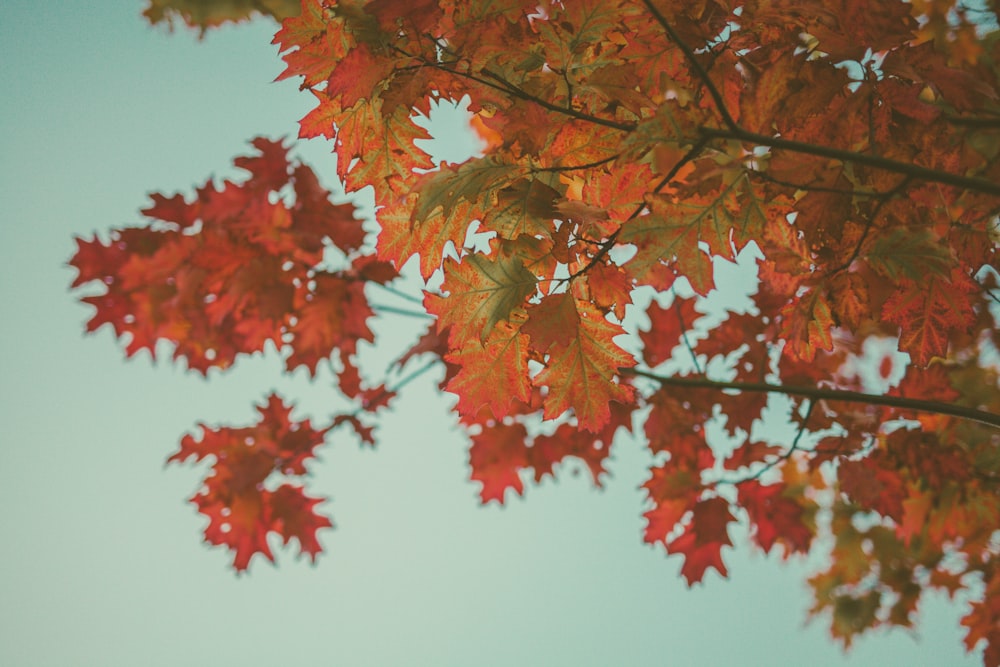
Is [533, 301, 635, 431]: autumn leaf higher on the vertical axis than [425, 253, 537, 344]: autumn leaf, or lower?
lower

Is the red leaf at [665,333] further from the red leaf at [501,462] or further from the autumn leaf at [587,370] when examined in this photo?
the autumn leaf at [587,370]

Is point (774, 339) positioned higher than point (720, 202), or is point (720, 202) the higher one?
point (774, 339)

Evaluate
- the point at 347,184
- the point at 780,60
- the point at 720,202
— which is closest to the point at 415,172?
the point at 347,184

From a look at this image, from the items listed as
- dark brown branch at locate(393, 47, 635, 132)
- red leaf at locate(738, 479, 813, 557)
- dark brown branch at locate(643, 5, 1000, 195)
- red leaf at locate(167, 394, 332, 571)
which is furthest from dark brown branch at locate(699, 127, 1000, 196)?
red leaf at locate(167, 394, 332, 571)

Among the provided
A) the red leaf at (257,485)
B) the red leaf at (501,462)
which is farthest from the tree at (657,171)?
the red leaf at (257,485)

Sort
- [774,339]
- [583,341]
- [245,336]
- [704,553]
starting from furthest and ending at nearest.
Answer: [245,336] < [704,553] < [774,339] < [583,341]

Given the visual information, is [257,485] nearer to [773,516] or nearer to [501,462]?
[501,462]

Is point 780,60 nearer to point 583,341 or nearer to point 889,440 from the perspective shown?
point 583,341

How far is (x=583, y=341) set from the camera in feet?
4.68

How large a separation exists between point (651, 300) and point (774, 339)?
0.59 metres

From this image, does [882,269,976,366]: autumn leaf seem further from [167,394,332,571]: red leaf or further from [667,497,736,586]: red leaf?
[167,394,332,571]: red leaf

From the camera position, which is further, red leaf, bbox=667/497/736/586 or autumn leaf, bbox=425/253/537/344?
red leaf, bbox=667/497/736/586

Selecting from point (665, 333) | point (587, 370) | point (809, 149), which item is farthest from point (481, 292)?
point (665, 333)

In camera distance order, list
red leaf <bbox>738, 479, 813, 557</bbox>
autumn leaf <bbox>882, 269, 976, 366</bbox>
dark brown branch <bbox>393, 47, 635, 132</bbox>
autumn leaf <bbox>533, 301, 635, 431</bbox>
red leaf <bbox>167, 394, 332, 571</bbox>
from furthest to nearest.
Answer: red leaf <bbox>167, 394, 332, 571</bbox> < red leaf <bbox>738, 479, 813, 557</bbox> < autumn leaf <bbox>882, 269, 976, 366</bbox> < autumn leaf <bbox>533, 301, 635, 431</bbox> < dark brown branch <bbox>393, 47, 635, 132</bbox>
